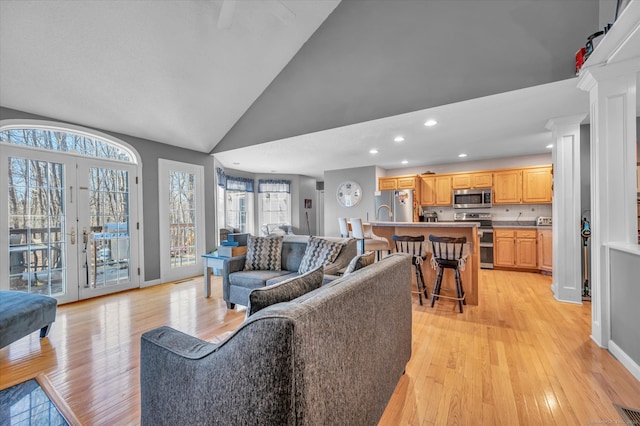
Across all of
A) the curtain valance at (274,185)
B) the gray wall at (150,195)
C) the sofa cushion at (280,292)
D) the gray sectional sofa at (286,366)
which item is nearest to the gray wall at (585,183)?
the gray sectional sofa at (286,366)

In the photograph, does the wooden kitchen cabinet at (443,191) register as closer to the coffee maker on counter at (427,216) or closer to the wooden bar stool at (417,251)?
the coffee maker on counter at (427,216)

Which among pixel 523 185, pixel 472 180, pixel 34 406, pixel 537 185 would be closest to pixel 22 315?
pixel 34 406

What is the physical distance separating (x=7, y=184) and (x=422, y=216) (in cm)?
697

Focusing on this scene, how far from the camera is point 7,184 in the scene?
322 cm

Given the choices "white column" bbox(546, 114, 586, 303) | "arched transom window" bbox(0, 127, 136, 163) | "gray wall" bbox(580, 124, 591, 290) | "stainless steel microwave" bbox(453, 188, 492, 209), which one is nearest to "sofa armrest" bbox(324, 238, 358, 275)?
"white column" bbox(546, 114, 586, 303)

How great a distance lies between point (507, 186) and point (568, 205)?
2.17 m

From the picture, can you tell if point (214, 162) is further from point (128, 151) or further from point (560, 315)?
point (560, 315)

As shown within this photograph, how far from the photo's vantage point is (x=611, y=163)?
89.7 inches

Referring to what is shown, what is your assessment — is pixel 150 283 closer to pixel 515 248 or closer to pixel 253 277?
pixel 253 277

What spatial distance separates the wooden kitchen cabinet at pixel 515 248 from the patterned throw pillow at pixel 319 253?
407 centimetres

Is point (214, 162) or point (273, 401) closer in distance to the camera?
point (273, 401)

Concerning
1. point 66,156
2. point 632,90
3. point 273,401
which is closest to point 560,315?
point 632,90

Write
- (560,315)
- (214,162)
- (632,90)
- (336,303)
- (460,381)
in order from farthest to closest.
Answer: (214,162) < (560,315) < (632,90) < (460,381) < (336,303)

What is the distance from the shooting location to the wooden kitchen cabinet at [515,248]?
508cm
